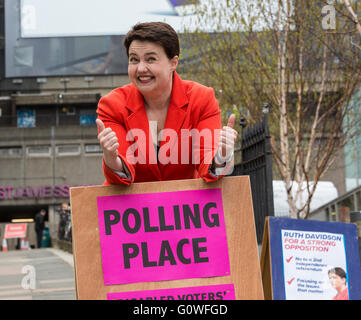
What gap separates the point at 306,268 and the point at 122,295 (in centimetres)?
113

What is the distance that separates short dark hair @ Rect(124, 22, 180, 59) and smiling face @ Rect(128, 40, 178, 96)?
0.07 ft

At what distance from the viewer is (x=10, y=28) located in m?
39.9

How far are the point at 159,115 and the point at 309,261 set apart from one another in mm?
1168

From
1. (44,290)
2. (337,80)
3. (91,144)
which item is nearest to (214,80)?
(337,80)

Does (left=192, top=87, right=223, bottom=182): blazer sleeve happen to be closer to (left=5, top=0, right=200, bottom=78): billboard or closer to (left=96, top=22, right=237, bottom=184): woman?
(left=96, top=22, right=237, bottom=184): woman

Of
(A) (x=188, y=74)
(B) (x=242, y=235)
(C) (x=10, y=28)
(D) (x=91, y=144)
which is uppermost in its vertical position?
(C) (x=10, y=28)

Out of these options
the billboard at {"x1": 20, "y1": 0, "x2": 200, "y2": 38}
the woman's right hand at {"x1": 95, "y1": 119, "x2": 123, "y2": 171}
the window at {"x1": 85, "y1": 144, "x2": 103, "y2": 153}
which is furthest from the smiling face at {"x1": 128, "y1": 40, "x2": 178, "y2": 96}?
the billboard at {"x1": 20, "y1": 0, "x2": 200, "y2": 38}

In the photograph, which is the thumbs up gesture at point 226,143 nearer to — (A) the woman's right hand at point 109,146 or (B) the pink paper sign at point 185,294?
(A) the woman's right hand at point 109,146

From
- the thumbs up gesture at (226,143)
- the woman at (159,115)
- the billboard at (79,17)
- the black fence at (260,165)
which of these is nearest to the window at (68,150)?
the billboard at (79,17)

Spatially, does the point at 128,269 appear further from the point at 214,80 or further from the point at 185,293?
the point at 214,80

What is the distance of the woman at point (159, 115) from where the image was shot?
9.99ft

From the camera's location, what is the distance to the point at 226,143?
9.16 ft

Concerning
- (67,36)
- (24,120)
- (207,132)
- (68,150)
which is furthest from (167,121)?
(67,36)

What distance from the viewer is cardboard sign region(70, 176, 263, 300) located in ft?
9.41
